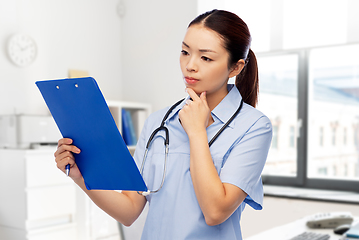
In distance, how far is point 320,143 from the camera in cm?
307

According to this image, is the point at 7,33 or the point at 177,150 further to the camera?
the point at 7,33

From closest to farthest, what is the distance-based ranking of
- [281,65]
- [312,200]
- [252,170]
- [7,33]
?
[252,170]
[312,200]
[7,33]
[281,65]

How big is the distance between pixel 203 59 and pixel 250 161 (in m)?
0.28

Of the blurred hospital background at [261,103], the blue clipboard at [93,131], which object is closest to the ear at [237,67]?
the blue clipboard at [93,131]

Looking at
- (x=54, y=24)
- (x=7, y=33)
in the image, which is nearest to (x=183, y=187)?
(x=7, y=33)

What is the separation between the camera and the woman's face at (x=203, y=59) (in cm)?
92

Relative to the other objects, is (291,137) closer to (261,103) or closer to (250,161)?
(261,103)

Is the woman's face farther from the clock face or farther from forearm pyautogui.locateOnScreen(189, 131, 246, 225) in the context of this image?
the clock face

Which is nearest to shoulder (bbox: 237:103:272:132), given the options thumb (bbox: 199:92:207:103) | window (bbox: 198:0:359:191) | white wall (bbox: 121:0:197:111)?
thumb (bbox: 199:92:207:103)

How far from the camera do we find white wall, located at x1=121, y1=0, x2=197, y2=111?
3.50m

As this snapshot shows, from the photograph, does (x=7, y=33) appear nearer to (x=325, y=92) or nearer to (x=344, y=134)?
(x=325, y=92)

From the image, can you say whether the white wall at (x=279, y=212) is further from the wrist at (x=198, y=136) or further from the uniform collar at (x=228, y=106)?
the wrist at (x=198, y=136)

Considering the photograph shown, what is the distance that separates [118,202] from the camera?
98 centimetres

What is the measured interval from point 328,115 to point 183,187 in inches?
96.7
